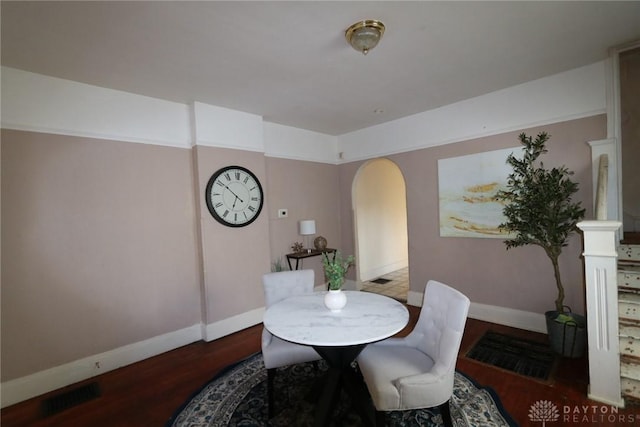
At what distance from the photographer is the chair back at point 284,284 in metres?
2.31

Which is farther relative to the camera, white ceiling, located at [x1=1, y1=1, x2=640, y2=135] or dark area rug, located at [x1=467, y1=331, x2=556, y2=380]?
dark area rug, located at [x1=467, y1=331, x2=556, y2=380]

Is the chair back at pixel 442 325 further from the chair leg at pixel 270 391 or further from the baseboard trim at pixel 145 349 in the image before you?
the baseboard trim at pixel 145 349

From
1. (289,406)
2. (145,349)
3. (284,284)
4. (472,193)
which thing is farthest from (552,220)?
(145,349)

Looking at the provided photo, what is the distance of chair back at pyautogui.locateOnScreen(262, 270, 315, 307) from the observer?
91.0 inches

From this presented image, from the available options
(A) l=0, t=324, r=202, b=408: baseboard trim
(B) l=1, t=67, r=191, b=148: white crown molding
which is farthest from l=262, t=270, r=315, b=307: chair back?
(B) l=1, t=67, r=191, b=148: white crown molding

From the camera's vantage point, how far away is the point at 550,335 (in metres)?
2.54

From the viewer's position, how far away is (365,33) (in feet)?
6.18

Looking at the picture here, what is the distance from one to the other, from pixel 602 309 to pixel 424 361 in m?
1.31

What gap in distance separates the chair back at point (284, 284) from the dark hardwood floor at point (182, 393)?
36.6 inches

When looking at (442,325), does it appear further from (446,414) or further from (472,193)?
(472,193)

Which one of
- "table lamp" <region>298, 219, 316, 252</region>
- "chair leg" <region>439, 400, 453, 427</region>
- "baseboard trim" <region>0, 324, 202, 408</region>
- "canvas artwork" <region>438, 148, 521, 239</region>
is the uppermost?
"canvas artwork" <region>438, 148, 521, 239</region>

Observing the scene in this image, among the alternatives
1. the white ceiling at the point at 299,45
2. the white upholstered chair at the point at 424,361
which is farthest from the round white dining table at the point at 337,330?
the white ceiling at the point at 299,45

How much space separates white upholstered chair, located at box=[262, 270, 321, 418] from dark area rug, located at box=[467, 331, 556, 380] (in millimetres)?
1673

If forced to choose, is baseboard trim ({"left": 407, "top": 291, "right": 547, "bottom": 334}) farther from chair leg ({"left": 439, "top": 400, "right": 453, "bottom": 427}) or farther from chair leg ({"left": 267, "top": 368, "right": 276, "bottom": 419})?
chair leg ({"left": 267, "top": 368, "right": 276, "bottom": 419})
